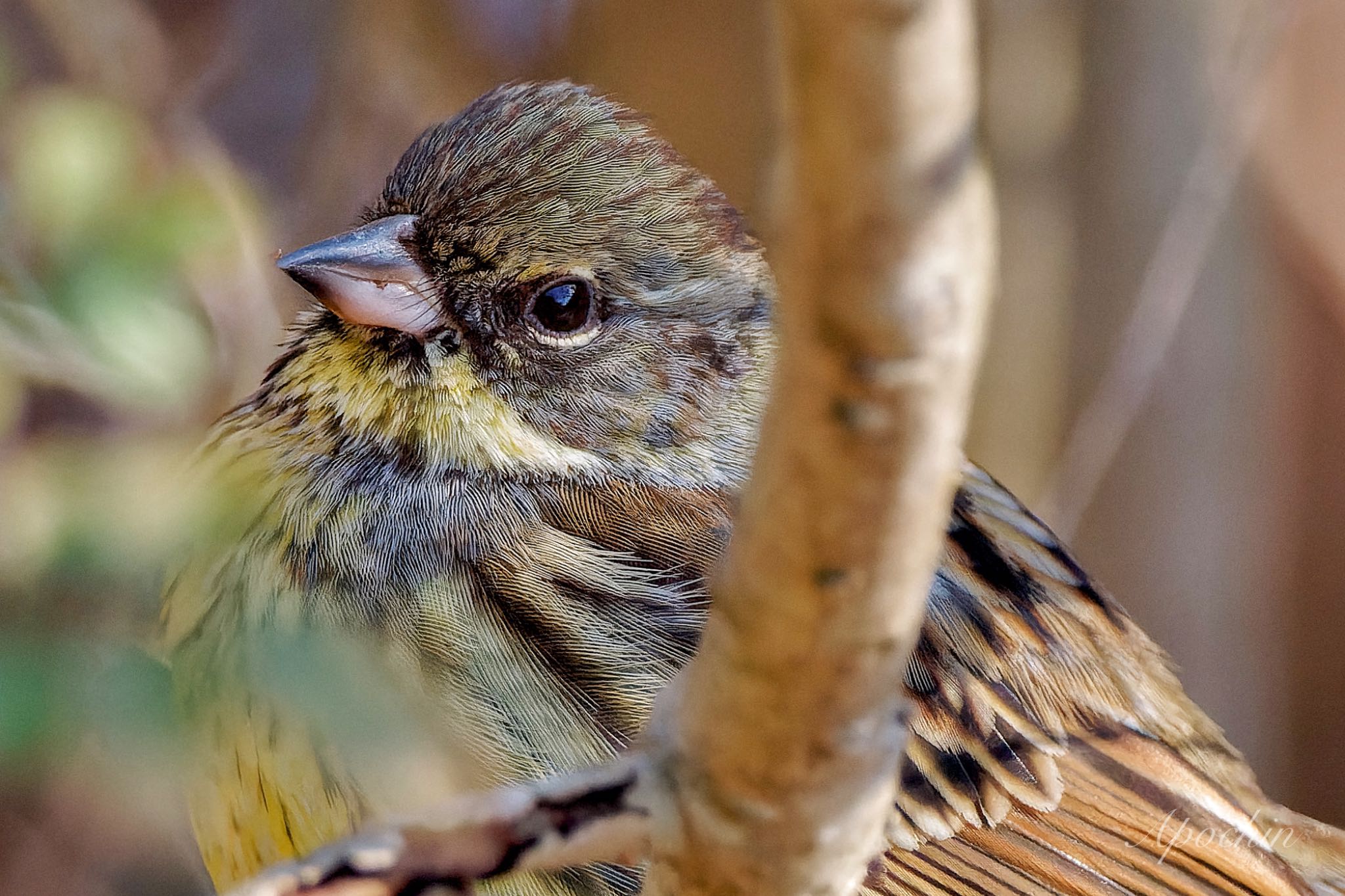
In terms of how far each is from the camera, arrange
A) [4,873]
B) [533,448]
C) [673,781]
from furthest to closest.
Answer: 1. [4,873]
2. [533,448]
3. [673,781]

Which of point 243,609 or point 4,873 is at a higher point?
point 243,609

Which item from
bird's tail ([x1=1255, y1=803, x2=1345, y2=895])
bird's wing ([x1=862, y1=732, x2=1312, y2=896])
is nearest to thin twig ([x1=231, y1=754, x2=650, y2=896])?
bird's wing ([x1=862, y1=732, x2=1312, y2=896])

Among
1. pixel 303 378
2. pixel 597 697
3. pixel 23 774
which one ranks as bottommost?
pixel 23 774

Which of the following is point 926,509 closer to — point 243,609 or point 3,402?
point 3,402

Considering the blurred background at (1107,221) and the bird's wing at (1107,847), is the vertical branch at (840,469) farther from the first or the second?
the blurred background at (1107,221)

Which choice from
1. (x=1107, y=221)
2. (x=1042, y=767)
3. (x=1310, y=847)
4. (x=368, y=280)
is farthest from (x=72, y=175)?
(x=1107, y=221)

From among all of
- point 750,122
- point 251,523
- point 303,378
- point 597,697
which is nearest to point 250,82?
point 750,122

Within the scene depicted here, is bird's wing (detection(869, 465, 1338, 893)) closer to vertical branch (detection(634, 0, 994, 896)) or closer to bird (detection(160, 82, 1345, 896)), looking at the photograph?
bird (detection(160, 82, 1345, 896))
